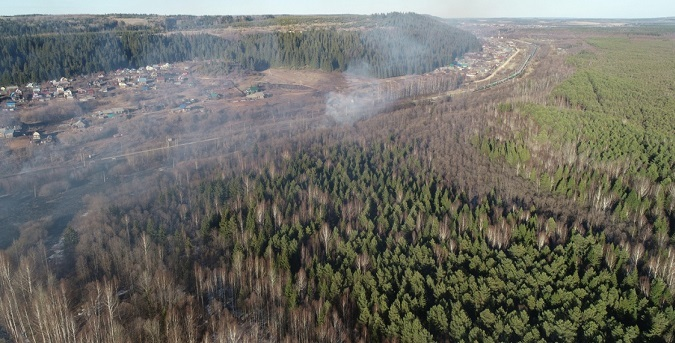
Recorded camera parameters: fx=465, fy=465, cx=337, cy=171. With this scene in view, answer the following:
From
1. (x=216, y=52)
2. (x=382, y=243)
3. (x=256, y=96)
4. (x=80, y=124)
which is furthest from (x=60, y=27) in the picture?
(x=382, y=243)

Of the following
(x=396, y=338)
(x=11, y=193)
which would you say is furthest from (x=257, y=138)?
(x=396, y=338)

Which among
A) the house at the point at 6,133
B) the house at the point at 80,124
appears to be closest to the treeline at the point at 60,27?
the house at the point at 80,124

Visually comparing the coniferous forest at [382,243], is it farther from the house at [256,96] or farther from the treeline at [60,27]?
the treeline at [60,27]

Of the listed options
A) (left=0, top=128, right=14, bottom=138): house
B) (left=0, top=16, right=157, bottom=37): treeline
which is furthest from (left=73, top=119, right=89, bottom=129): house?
(left=0, top=16, right=157, bottom=37): treeline

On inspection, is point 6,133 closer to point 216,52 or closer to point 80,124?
point 80,124

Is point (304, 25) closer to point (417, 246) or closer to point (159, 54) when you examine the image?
point (159, 54)
